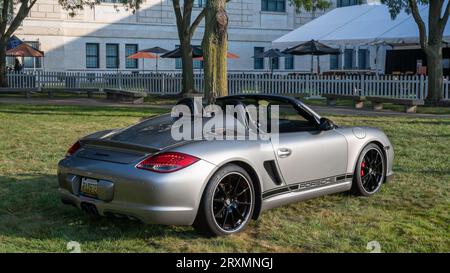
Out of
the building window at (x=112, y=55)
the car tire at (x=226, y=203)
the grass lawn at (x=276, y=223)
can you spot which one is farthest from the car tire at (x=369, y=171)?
the building window at (x=112, y=55)

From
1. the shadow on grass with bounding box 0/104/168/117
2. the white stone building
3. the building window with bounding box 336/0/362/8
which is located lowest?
the shadow on grass with bounding box 0/104/168/117

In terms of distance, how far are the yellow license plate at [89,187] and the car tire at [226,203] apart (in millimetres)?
953

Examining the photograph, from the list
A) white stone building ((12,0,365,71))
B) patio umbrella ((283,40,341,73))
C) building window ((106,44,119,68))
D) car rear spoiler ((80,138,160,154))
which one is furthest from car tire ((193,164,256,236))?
building window ((106,44,119,68))

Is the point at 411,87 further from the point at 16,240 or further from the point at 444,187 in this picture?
the point at 16,240

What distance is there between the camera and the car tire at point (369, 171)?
721 cm

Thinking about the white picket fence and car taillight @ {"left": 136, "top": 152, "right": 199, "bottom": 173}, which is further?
the white picket fence

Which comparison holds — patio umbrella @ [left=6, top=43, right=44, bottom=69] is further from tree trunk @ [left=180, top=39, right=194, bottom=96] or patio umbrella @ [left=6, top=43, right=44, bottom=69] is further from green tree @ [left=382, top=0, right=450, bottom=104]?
green tree @ [left=382, top=0, right=450, bottom=104]

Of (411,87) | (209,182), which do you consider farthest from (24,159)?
(411,87)

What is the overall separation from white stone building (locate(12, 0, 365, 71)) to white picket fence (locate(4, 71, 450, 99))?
34.0 feet

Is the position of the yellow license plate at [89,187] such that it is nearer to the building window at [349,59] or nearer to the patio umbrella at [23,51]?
the patio umbrella at [23,51]

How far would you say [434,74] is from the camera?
22156 mm

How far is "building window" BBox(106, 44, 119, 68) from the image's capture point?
44438 mm
